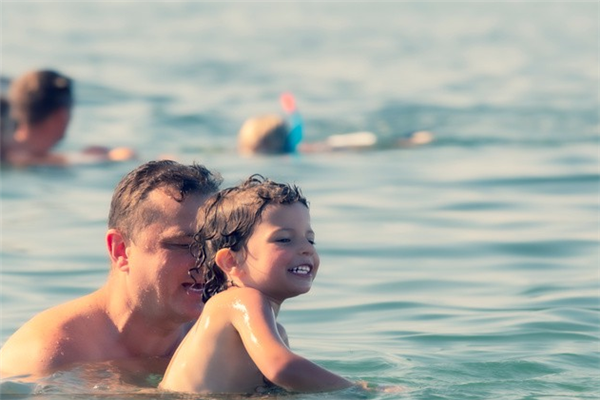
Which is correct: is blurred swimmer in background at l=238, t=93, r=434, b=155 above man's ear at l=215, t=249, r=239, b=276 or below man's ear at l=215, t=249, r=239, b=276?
above

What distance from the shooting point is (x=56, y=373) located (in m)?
5.37

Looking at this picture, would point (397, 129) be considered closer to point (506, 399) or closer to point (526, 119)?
point (526, 119)

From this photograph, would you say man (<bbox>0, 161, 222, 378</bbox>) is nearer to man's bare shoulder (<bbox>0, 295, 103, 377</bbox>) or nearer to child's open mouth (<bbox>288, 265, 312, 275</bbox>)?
man's bare shoulder (<bbox>0, 295, 103, 377</bbox>)

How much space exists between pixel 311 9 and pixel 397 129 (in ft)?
70.4

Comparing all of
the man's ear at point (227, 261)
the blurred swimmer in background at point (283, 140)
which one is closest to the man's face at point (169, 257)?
the man's ear at point (227, 261)

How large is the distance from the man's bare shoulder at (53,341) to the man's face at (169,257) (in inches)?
12.3

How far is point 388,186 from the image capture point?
13070 millimetres

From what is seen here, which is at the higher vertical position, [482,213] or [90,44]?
[90,44]

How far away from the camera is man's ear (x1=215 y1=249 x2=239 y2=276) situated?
196 inches

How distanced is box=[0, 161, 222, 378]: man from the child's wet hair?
0.71 ft

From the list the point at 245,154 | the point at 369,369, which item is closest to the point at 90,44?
the point at 245,154

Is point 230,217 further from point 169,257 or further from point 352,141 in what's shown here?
point 352,141

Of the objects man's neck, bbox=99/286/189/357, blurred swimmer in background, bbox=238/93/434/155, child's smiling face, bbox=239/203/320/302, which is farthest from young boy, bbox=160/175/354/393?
blurred swimmer in background, bbox=238/93/434/155

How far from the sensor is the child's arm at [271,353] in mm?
4660
